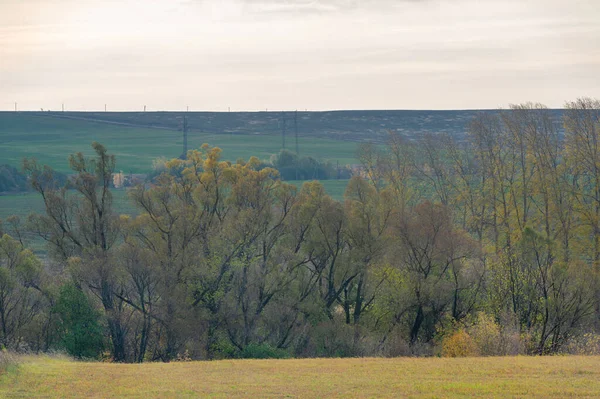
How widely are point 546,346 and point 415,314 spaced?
8133 millimetres

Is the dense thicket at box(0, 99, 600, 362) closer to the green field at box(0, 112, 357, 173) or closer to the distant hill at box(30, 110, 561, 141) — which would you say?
the green field at box(0, 112, 357, 173)

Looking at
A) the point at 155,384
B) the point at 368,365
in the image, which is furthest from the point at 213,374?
the point at 368,365

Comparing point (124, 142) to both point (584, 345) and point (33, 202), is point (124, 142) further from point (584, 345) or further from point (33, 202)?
point (584, 345)

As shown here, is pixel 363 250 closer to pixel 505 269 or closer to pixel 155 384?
pixel 505 269

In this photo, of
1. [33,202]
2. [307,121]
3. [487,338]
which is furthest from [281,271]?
[307,121]

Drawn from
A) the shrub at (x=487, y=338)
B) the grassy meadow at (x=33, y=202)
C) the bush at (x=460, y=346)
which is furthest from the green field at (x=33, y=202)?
the shrub at (x=487, y=338)

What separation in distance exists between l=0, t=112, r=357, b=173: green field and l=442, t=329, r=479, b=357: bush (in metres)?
86.0

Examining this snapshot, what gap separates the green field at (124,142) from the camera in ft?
409

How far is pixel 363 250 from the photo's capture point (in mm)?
43781

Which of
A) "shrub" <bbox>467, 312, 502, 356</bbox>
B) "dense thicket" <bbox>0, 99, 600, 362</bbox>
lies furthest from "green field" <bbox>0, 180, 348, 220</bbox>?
"shrub" <bbox>467, 312, 502, 356</bbox>

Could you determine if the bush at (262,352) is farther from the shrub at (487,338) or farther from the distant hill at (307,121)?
the distant hill at (307,121)

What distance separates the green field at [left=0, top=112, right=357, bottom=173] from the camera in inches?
4906

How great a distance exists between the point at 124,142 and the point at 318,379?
12195 centimetres

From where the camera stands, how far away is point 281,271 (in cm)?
4241
